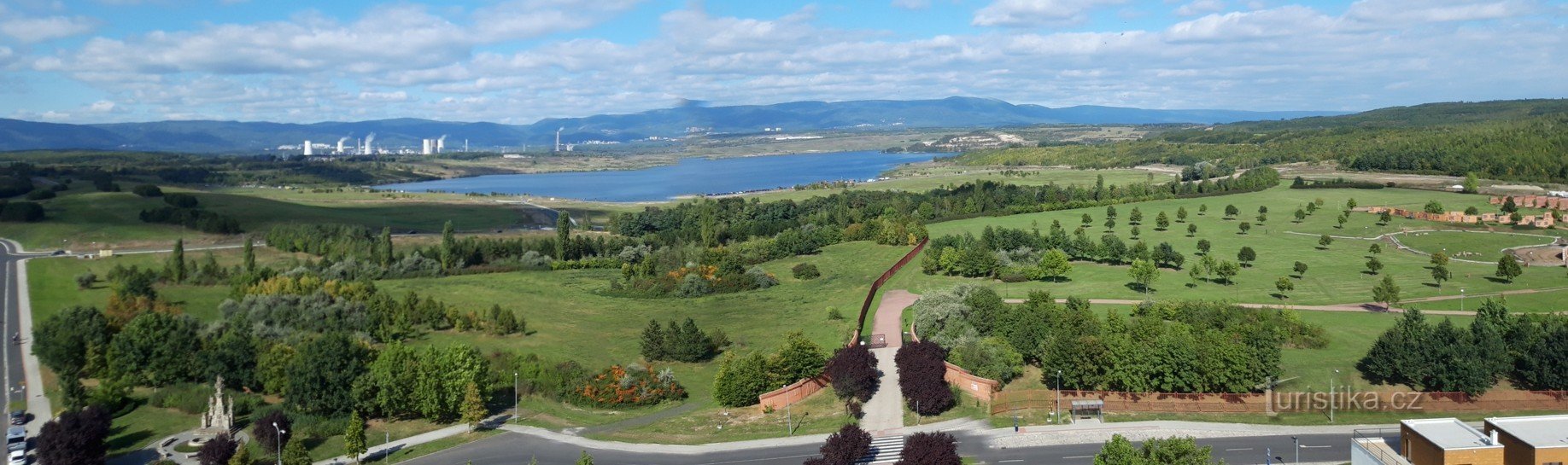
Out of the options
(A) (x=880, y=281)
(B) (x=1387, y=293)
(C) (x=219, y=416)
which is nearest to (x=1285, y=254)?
(B) (x=1387, y=293)

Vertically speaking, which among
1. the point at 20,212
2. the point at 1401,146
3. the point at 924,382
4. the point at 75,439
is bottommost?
the point at 75,439

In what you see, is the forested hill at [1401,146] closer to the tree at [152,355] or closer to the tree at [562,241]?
the tree at [562,241]

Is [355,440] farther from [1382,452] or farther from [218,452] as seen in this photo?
[1382,452]

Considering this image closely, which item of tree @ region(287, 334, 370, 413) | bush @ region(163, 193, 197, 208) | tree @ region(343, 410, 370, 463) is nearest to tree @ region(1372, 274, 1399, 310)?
tree @ region(343, 410, 370, 463)

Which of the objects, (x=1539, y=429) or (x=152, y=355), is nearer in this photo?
(x=1539, y=429)

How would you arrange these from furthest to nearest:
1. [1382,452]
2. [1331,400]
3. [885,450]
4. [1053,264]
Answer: [1053,264] → [1331,400] → [885,450] → [1382,452]

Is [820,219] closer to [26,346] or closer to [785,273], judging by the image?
[785,273]

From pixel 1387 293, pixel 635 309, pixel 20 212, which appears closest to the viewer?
pixel 1387 293
